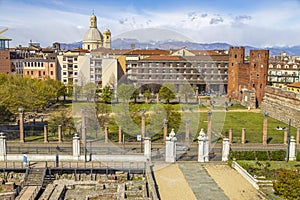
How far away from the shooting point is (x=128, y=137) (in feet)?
103

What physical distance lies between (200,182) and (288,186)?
17.4ft

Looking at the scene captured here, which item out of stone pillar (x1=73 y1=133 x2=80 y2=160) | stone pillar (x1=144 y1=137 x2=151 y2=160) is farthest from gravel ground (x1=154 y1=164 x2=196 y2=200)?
stone pillar (x1=73 y1=133 x2=80 y2=160)

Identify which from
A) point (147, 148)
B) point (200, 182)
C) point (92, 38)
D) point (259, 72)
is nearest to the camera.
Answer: point (200, 182)

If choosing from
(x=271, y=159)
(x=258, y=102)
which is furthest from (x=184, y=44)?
(x=258, y=102)

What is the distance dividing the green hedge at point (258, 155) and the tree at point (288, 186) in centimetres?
673

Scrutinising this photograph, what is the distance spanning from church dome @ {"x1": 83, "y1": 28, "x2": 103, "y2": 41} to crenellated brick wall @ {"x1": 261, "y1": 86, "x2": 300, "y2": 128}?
196 ft

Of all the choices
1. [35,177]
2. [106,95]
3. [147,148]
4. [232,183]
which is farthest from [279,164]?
[106,95]

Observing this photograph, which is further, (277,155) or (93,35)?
(93,35)

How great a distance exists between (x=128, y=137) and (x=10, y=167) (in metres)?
10.8

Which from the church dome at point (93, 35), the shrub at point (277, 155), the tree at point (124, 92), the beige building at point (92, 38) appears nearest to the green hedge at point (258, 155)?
the shrub at point (277, 155)

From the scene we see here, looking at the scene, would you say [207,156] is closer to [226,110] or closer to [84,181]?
[84,181]

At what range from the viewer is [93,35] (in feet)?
328

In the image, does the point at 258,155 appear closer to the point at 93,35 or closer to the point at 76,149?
the point at 76,149

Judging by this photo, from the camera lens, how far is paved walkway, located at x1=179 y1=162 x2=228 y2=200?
64.8 ft
